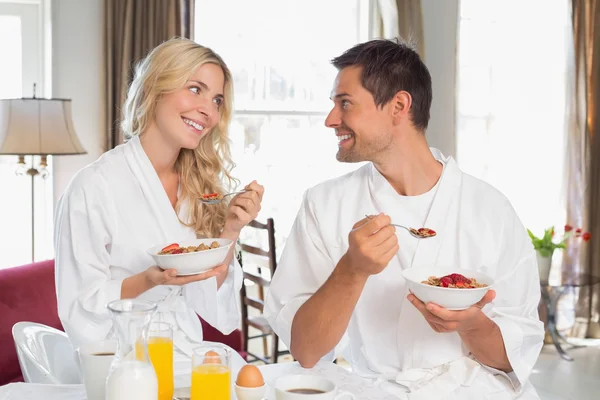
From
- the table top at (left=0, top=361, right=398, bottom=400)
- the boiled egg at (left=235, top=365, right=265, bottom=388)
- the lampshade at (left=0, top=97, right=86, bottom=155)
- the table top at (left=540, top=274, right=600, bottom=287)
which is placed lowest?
the table top at (left=540, top=274, right=600, bottom=287)

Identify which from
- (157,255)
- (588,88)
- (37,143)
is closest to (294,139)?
(37,143)

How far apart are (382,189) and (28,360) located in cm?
104

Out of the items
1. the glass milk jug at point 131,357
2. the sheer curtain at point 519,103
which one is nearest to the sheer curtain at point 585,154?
the sheer curtain at point 519,103

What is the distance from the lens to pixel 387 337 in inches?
77.3

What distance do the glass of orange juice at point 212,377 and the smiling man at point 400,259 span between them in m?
0.47

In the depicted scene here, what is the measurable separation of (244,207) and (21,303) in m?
1.20

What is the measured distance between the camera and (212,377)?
1314mm

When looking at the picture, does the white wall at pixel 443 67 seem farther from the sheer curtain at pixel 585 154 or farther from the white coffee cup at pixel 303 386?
the white coffee cup at pixel 303 386

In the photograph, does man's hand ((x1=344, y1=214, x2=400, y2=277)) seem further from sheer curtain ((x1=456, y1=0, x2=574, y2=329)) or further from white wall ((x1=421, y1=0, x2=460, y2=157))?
sheer curtain ((x1=456, y1=0, x2=574, y2=329))

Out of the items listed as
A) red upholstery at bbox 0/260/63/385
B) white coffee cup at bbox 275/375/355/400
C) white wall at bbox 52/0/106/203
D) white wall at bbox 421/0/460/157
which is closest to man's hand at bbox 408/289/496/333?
white coffee cup at bbox 275/375/355/400

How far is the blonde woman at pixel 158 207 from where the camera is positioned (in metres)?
2.02

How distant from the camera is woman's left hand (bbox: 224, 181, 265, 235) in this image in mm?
2145

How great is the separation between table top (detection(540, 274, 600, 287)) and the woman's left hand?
122 inches

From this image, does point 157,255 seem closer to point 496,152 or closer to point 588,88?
point 496,152
